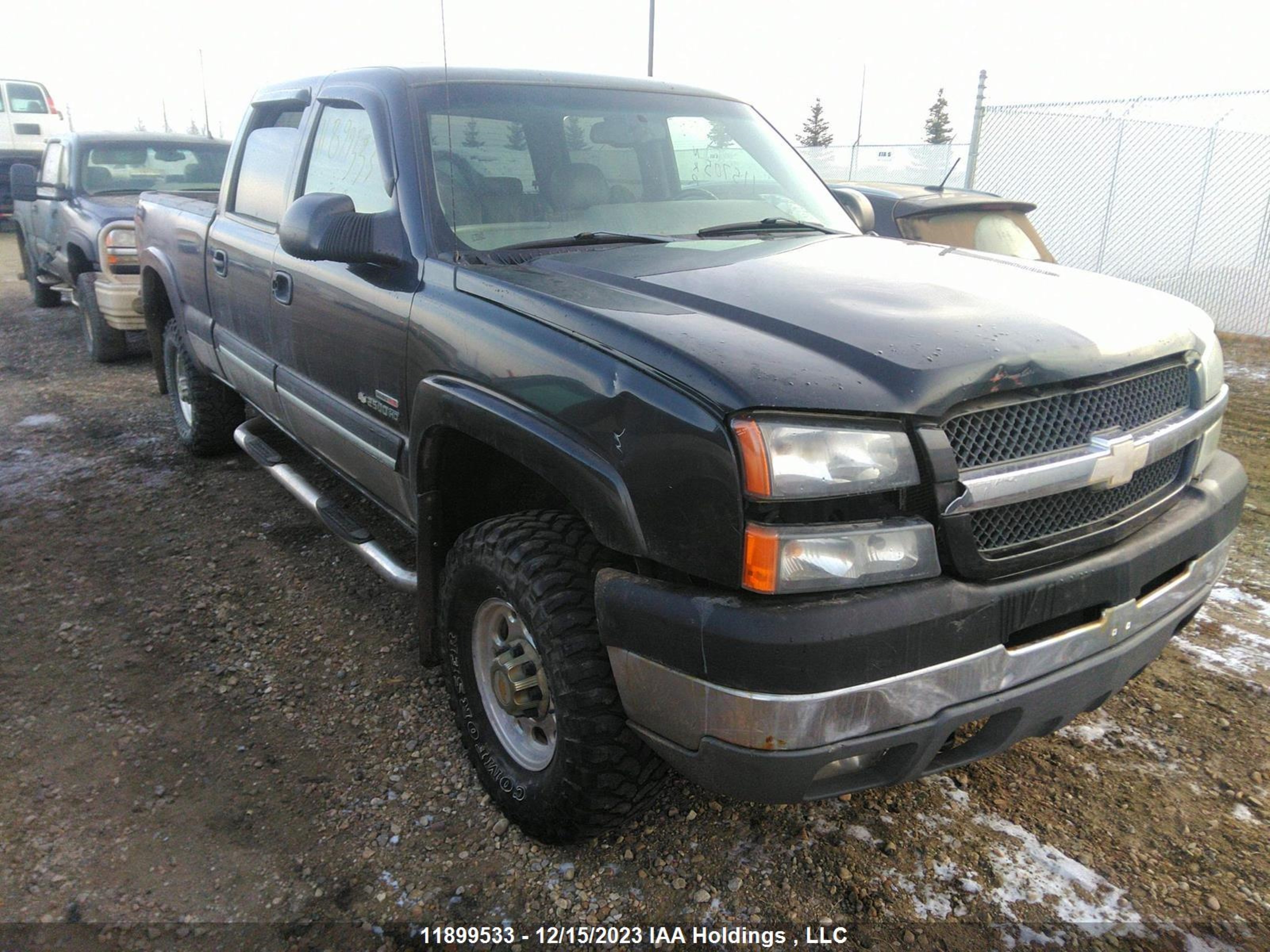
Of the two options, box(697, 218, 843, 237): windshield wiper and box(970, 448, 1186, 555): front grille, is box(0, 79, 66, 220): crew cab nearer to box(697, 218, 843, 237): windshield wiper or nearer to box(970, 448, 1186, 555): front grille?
box(697, 218, 843, 237): windshield wiper

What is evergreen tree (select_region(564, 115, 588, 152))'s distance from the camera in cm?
297

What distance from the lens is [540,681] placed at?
2.28 meters

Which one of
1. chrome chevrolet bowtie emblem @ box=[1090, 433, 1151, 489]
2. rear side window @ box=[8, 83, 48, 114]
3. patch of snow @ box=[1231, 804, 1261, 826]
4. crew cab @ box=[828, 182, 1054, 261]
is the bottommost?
patch of snow @ box=[1231, 804, 1261, 826]

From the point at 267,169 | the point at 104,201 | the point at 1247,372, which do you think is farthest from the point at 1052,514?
the point at 104,201

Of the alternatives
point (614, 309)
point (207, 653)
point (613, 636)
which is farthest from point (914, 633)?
point (207, 653)

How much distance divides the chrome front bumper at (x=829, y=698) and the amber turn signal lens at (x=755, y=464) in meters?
0.37

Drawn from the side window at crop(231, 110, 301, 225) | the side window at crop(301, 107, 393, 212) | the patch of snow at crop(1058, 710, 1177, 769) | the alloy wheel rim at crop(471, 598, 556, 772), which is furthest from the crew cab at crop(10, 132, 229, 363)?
the patch of snow at crop(1058, 710, 1177, 769)

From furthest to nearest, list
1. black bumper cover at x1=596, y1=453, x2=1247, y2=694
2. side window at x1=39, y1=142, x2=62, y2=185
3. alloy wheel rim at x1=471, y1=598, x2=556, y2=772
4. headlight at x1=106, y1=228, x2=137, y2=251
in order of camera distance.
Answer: side window at x1=39, y1=142, x2=62, y2=185 → headlight at x1=106, y1=228, x2=137, y2=251 → alloy wheel rim at x1=471, y1=598, x2=556, y2=772 → black bumper cover at x1=596, y1=453, x2=1247, y2=694

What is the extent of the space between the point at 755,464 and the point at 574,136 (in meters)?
1.75

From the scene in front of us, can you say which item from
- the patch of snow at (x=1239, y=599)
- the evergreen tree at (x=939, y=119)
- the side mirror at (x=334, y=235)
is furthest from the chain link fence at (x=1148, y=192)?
the evergreen tree at (x=939, y=119)

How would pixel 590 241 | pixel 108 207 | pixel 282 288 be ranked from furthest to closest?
pixel 108 207 < pixel 282 288 < pixel 590 241

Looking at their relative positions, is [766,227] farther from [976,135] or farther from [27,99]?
[27,99]

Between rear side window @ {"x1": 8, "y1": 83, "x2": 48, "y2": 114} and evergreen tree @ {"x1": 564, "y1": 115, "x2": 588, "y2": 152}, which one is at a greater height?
rear side window @ {"x1": 8, "y1": 83, "x2": 48, "y2": 114}

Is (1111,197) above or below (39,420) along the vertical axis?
above
